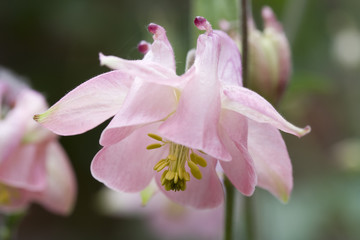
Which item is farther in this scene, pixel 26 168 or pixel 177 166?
pixel 26 168

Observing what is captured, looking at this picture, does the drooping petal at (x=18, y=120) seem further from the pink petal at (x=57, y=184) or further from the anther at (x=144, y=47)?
the anther at (x=144, y=47)

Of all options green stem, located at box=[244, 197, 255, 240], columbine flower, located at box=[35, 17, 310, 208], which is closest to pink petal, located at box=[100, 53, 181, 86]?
columbine flower, located at box=[35, 17, 310, 208]

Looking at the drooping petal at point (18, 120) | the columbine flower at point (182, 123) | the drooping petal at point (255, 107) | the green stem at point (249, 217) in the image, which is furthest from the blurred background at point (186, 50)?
the drooping petal at point (255, 107)

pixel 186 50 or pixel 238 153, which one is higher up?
pixel 238 153

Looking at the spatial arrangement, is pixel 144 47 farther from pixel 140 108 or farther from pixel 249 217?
pixel 249 217

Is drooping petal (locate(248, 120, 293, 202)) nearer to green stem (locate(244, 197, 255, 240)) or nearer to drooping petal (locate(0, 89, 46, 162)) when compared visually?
green stem (locate(244, 197, 255, 240))

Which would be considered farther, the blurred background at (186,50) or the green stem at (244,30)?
the blurred background at (186,50)

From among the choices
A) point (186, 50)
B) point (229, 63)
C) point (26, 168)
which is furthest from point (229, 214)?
point (186, 50)
